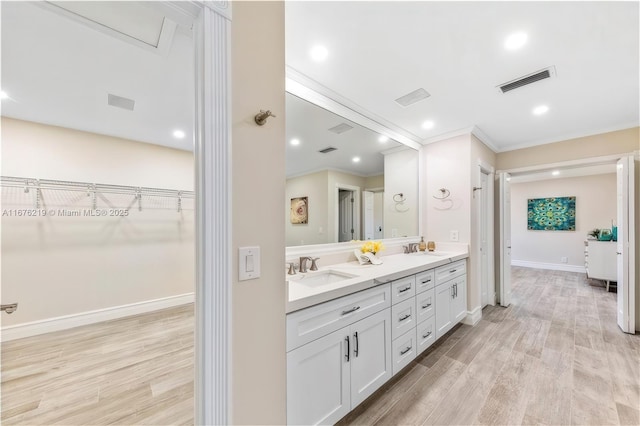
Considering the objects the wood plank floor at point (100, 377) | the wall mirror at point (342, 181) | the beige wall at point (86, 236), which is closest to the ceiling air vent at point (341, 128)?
the wall mirror at point (342, 181)

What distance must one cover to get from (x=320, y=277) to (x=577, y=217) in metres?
7.41

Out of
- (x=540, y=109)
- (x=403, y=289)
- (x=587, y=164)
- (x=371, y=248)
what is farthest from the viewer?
(x=587, y=164)

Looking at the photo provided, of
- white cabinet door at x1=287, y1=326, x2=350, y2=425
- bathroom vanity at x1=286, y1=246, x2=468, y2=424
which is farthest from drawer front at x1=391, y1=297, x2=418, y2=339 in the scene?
white cabinet door at x1=287, y1=326, x2=350, y2=425

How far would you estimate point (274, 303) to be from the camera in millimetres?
1051

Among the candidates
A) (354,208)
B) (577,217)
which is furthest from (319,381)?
(577,217)

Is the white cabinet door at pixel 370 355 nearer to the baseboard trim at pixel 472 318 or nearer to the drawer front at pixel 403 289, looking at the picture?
the drawer front at pixel 403 289

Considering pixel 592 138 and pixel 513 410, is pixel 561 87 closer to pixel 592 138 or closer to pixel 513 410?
pixel 592 138

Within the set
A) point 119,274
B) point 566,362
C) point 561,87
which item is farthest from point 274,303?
point 119,274

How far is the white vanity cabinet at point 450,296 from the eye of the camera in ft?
7.93

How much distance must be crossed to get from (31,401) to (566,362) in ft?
14.1

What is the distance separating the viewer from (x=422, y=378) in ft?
6.44

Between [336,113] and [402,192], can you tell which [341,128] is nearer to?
[336,113]

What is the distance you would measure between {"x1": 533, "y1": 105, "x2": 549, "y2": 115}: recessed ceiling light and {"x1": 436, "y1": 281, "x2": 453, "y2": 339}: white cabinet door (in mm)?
2068

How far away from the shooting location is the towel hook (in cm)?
97
